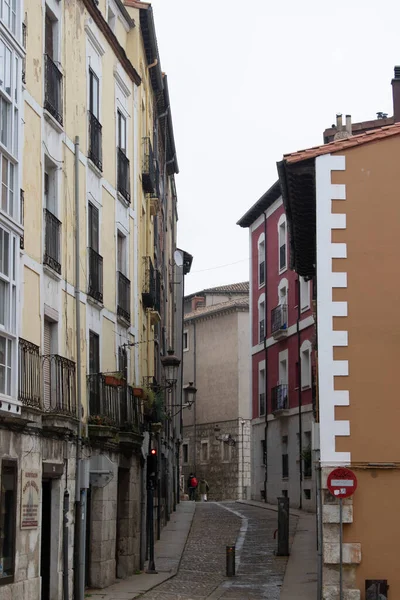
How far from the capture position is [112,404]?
949 inches

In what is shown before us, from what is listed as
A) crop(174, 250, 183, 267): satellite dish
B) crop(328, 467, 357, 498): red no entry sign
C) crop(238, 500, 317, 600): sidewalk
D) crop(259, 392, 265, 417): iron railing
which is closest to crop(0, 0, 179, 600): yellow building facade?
crop(238, 500, 317, 600): sidewalk

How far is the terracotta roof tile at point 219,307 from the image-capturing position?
62.1 m

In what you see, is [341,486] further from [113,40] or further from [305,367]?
[305,367]

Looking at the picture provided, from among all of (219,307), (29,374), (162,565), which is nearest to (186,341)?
(219,307)

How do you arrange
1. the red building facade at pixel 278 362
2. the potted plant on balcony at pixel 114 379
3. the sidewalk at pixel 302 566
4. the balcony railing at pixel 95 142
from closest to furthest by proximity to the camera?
the sidewalk at pixel 302 566, the potted plant on balcony at pixel 114 379, the balcony railing at pixel 95 142, the red building facade at pixel 278 362

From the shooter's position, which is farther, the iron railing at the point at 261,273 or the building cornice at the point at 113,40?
the iron railing at the point at 261,273

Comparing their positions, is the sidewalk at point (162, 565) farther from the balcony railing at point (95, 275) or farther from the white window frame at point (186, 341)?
the white window frame at point (186, 341)

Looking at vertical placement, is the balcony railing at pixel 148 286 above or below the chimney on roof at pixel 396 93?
below

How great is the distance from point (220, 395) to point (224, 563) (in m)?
36.6

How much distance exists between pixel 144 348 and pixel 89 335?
8.04 m

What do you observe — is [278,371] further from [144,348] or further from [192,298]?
[192,298]

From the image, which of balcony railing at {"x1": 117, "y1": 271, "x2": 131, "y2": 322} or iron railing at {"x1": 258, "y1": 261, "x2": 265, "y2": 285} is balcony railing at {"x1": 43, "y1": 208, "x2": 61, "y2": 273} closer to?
balcony railing at {"x1": 117, "y1": 271, "x2": 131, "y2": 322}

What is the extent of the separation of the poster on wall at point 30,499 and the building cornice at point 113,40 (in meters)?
10.5

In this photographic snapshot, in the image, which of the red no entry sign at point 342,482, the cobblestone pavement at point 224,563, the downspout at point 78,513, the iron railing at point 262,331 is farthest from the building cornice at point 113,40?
the iron railing at point 262,331
